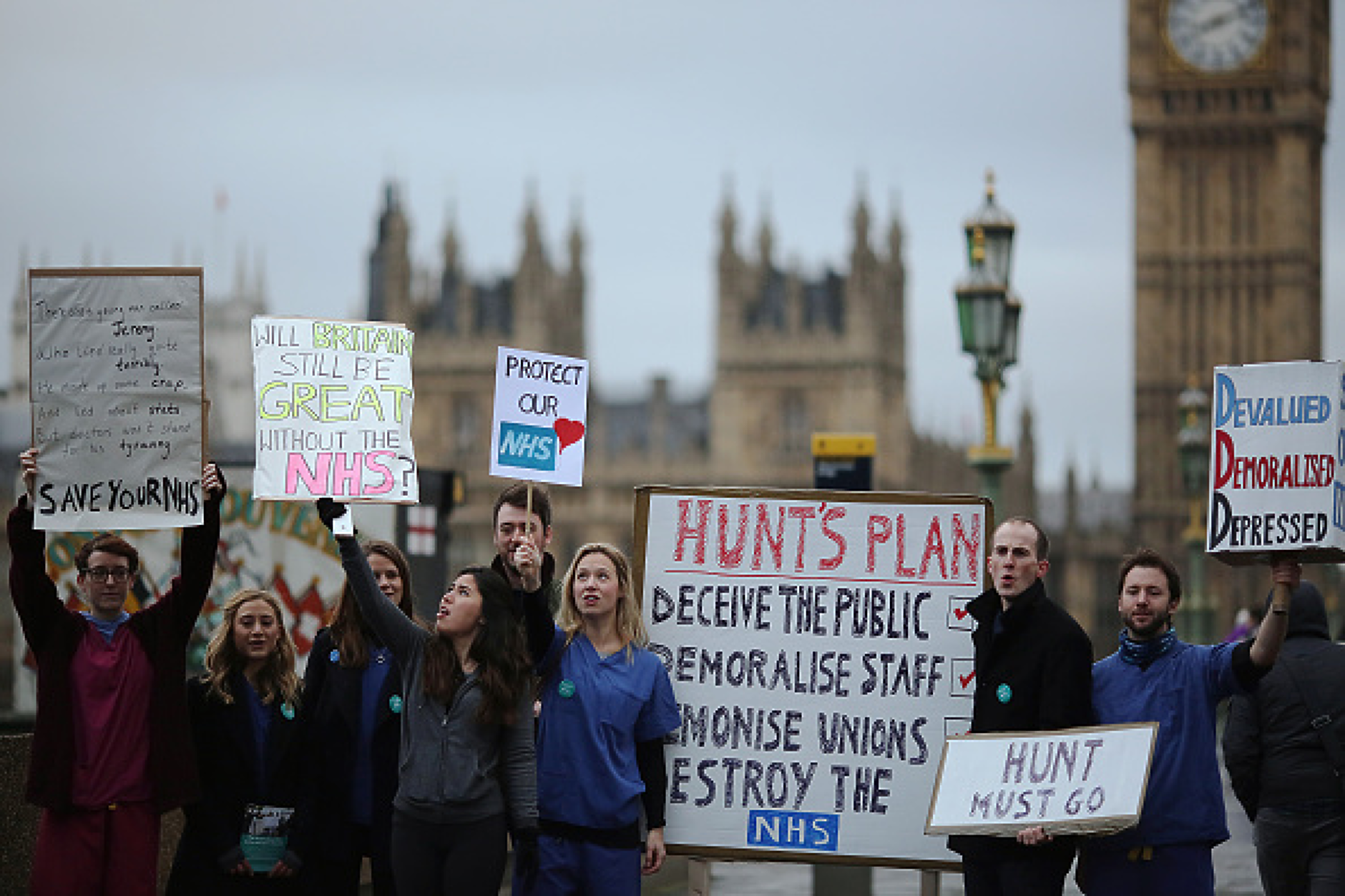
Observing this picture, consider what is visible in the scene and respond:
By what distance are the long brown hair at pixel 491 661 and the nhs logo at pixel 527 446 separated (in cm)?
67

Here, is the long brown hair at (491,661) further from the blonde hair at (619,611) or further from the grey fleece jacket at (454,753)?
the blonde hair at (619,611)

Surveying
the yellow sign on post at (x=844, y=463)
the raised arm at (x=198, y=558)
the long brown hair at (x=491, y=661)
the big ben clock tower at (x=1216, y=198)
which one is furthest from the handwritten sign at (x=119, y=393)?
the big ben clock tower at (x=1216, y=198)

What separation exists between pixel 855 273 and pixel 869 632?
188ft

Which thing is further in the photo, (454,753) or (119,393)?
(119,393)

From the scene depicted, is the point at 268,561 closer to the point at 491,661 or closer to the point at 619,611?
the point at 619,611

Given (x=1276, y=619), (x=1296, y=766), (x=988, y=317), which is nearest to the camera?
(x=1276, y=619)

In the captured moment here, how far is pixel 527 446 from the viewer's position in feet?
21.5

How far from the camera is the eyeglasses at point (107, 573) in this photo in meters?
5.86

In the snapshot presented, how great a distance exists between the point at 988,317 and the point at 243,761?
24.9ft

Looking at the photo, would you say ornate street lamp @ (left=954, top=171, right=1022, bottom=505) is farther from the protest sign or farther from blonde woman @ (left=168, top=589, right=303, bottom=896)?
blonde woman @ (left=168, top=589, right=303, bottom=896)

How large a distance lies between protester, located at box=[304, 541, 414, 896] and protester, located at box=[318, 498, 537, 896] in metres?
0.26

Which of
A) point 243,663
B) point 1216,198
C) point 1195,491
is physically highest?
point 1216,198

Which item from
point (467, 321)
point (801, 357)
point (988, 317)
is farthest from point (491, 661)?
point (467, 321)

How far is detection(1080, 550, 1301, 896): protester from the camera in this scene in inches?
229
